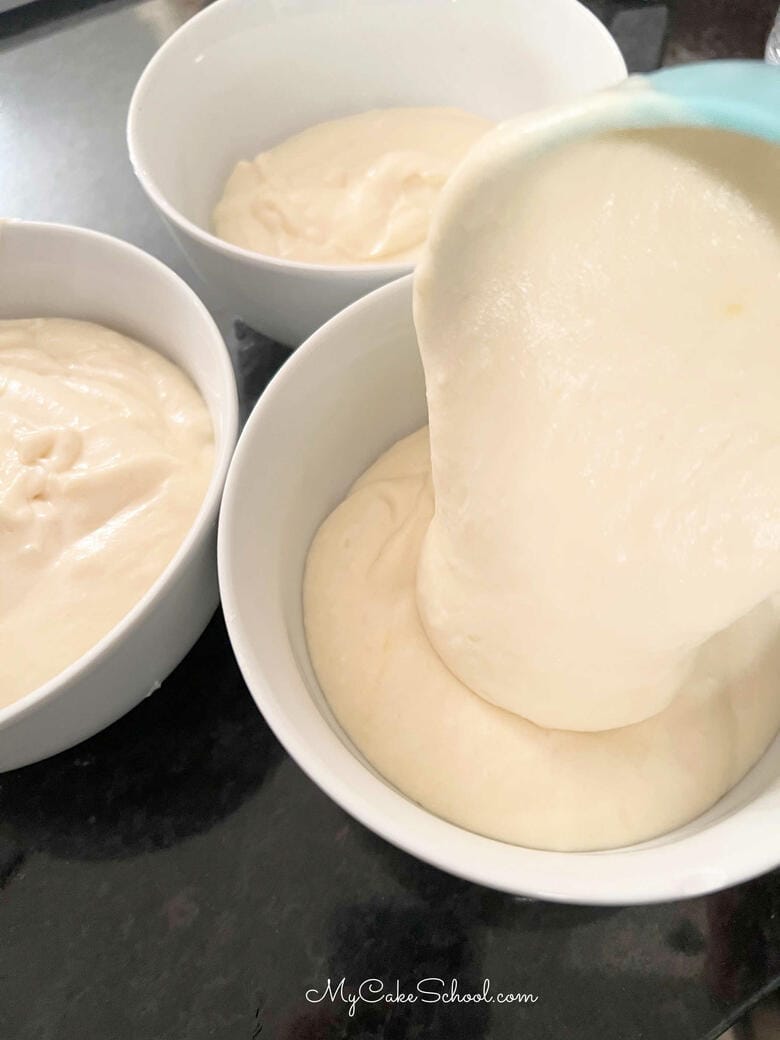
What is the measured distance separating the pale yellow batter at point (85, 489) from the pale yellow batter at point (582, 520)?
16 centimetres

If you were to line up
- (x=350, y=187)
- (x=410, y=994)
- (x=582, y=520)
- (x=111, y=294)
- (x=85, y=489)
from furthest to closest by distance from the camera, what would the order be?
(x=350, y=187), (x=111, y=294), (x=85, y=489), (x=410, y=994), (x=582, y=520)

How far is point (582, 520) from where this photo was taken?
52 centimetres

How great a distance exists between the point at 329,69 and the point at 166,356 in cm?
49

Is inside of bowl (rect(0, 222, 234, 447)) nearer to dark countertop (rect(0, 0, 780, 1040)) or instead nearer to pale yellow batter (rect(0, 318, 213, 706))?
pale yellow batter (rect(0, 318, 213, 706))

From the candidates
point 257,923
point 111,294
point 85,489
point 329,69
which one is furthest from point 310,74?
point 257,923

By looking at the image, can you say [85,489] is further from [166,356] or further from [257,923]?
[257,923]

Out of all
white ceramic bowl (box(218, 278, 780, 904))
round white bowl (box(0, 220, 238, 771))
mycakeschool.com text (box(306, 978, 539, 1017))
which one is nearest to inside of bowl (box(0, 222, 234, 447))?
round white bowl (box(0, 220, 238, 771))

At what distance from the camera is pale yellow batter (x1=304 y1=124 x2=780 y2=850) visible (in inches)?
16.9

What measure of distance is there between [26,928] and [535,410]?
1.95 feet

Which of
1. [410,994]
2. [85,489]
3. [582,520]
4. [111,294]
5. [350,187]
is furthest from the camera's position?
[350,187]

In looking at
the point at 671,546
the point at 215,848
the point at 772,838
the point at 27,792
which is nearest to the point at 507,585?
the point at 671,546

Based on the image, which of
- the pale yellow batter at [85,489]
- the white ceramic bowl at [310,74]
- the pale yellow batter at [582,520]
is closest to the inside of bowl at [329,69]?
the white ceramic bowl at [310,74]

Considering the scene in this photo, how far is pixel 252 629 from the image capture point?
57cm

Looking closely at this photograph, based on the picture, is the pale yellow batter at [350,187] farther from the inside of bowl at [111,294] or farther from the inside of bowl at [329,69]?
the inside of bowl at [111,294]
